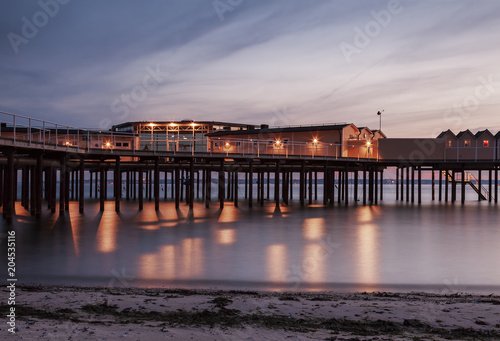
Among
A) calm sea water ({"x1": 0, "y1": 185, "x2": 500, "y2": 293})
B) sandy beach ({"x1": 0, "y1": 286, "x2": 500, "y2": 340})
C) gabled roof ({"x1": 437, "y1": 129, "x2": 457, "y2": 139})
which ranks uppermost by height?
gabled roof ({"x1": 437, "y1": 129, "x2": 457, "y2": 139})

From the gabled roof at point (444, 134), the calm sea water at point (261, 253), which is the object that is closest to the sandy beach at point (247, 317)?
the calm sea water at point (261, 253)

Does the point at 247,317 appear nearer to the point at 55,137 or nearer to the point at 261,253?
the point at 261,253

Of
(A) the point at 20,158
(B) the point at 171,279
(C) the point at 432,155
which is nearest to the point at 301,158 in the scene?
(C) the point at 432,155

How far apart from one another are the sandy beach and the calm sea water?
272cm

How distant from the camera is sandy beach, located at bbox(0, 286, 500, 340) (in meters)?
6.24

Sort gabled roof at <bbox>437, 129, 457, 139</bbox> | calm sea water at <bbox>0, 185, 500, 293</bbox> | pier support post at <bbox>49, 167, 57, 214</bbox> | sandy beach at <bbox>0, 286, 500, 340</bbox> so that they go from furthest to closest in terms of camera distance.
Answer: gabled roof at <bbox>437, 129, 457, 139</bbox>
pier support post at <bbox>49, 167, 57, 214</bbox>
calm sea water at <bbox>0, 185, 500, 293</bbox>
sandy beach at <bbox>0, 286, 500, 340</bbox>

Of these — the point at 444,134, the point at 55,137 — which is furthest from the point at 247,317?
the point at 444,134

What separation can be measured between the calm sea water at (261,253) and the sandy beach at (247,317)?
2724mm

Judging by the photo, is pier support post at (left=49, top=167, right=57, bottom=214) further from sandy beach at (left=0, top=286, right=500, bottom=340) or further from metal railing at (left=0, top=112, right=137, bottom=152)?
sandy beach at (left=0, top=286, right=500, bottom=340)

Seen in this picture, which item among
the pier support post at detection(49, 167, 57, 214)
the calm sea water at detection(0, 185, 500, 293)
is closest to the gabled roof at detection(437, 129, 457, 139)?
the calm sea water at detection(0, 185, 500, 293)

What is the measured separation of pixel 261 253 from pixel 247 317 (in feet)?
29.8

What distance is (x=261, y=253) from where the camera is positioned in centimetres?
1628

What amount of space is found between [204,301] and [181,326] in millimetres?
1691

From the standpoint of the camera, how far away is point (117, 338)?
5.89 m
